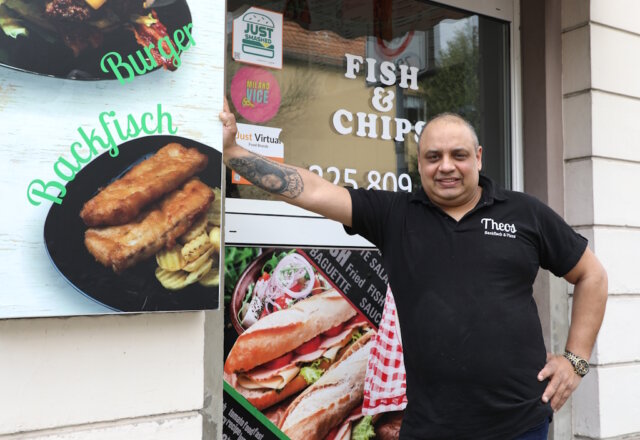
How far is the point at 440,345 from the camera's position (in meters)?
2.38

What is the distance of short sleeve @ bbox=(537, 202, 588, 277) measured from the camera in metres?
2.57

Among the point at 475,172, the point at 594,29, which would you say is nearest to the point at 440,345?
the point at 475,172

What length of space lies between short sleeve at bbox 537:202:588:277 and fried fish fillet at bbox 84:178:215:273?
1.22 meters

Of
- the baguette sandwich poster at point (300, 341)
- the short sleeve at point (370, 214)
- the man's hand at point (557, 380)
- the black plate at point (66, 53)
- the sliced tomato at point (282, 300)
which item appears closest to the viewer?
the black plate at point (66, 53)

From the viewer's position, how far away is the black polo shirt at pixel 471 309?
2363 mm

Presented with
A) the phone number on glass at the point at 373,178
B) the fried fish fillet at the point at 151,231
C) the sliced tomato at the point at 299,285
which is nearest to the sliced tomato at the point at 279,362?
the sliced tomato at the point at 299,285

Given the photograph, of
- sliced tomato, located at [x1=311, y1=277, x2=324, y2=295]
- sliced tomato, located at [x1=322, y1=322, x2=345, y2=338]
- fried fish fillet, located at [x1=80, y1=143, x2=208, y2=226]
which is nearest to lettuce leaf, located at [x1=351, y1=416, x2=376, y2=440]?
sliced tomato, located at [x1=322, y1=322, x2=345, y2=338]

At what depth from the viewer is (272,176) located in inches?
101

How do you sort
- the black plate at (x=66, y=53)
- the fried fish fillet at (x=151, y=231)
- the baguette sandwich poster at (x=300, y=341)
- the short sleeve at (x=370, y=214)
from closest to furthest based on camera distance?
1. the black plate at (x=66, y=53)
2. the fried fish fillet at (x=151, y=231)
3. the short sleeve at (x=370, y=214)
4. the baguette sandwich poster at (x=300, y=341)

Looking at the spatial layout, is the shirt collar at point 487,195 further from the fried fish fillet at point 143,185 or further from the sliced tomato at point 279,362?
the sliced tomato at point 279,362

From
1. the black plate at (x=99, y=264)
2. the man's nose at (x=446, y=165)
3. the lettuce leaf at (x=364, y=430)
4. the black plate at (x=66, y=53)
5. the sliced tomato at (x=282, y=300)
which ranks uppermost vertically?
the black plate at (x=66, y=53)

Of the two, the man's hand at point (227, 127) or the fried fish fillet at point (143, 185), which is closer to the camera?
the fried fish fillet at point (143, 185)

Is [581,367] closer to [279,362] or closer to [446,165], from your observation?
[446,165]

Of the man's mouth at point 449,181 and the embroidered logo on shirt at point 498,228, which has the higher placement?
the man's mouth at point 449,181
